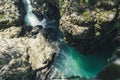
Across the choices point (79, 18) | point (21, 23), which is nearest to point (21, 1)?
point (21, 23)

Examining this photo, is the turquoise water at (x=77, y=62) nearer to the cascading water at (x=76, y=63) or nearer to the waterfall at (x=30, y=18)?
the cascading water at (x=76, y=63)

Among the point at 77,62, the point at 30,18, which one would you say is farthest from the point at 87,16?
the point at 30,18

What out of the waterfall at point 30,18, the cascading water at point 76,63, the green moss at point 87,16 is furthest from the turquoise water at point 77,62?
the waterfall at point 30,18

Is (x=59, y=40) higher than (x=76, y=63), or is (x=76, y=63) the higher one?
(x=59, y=40)

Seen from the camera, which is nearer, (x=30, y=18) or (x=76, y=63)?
(x=76, y=63)

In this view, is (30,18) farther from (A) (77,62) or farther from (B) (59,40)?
(A) (77,62)

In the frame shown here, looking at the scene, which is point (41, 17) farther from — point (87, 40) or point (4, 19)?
point (87, 40)

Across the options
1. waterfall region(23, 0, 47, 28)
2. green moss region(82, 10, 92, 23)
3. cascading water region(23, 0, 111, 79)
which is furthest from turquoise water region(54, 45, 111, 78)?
waterfall region(23, 0, 47, 28)
